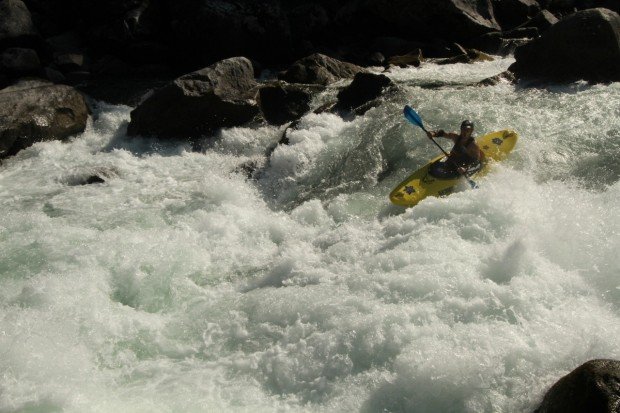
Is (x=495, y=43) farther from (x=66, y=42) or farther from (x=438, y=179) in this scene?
(x=66, y=42)

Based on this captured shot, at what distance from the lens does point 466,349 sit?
16.4 feet

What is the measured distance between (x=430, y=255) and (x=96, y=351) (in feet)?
11.2

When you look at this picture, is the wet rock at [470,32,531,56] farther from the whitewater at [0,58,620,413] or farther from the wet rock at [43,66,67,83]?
the wet rock at [43,66,67,83]

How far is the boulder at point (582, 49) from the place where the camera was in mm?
10812

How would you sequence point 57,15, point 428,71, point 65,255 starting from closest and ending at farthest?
point 65,255 → point 428,71 → point 57,15

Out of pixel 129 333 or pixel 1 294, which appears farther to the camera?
pixel 1 294

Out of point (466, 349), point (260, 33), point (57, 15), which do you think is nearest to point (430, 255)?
point (466, 349)

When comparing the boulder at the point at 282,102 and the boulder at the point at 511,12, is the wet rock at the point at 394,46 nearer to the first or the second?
the boulder at the point at 511,12

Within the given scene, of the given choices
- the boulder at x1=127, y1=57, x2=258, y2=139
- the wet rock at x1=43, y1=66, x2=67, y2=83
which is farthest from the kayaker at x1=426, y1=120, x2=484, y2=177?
the wet rock at x1=43, y1=66, x2=67, y2=83

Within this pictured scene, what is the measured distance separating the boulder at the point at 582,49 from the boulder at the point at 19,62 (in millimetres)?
9974

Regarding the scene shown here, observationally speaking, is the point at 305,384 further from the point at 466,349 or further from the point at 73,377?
the point at 73,377

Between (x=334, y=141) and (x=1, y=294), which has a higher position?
(x=1, y=294)

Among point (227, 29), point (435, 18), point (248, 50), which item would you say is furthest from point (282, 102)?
point (435, 18)

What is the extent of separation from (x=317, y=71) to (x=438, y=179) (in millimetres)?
4834
